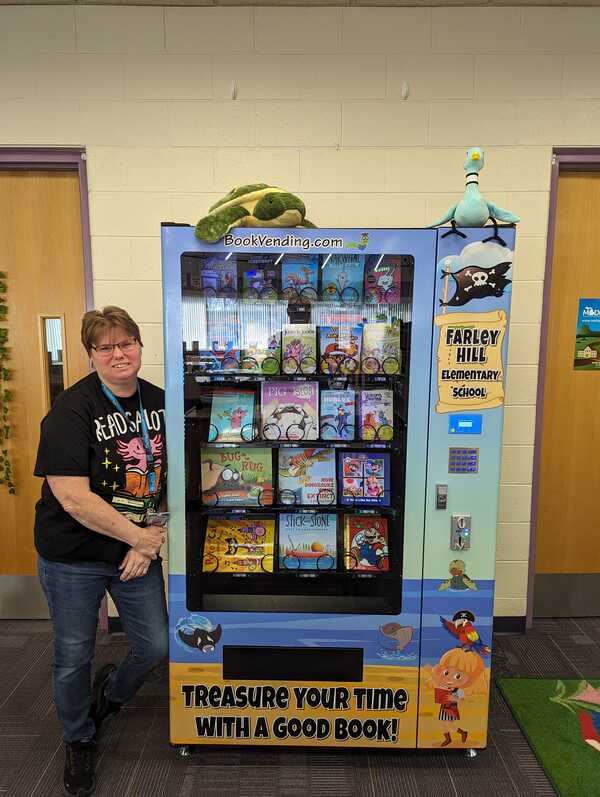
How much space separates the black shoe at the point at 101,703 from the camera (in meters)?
2.15

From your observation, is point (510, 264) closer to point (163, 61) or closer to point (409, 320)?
point (409, 320)

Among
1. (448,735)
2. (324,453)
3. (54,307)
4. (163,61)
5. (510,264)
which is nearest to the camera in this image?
(510,264)

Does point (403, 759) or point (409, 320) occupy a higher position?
point (409, 320)

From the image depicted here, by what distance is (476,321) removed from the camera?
1.83 meters

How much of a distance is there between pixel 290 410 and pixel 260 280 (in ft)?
1.79

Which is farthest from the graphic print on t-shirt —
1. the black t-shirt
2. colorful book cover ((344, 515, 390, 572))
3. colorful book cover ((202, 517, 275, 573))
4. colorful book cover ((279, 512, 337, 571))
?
colorful book cover ((344, 515, 390, 572))

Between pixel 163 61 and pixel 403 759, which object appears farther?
pixel 163 61

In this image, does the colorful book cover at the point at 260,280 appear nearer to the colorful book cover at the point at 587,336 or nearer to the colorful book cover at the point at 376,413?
the colorful book cover at the point at 376,413

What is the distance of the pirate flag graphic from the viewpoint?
1.80 m

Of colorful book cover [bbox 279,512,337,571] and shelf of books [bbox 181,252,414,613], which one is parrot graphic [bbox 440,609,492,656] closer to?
shelf of books [bbox 181,252,414,613]

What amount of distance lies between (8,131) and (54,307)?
89 cm

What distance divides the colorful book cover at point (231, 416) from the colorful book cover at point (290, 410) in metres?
A: 0.06

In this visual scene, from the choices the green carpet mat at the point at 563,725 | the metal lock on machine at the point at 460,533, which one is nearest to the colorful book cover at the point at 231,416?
the metal lock on machine at the point at 460,533

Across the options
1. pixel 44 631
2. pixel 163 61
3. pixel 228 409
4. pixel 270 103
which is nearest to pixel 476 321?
pixel 228 409
